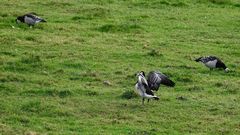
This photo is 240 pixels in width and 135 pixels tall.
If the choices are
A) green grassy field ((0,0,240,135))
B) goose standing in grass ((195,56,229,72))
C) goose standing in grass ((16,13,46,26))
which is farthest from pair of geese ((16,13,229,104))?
goose standing in grass ((16,13,46,26))

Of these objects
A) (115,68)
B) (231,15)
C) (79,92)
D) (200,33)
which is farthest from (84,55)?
(231,15)

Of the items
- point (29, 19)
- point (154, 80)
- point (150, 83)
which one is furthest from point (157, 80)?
point (29, 19)

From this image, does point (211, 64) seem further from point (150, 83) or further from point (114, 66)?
point (150, 83)

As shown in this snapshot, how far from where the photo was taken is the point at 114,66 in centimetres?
1712

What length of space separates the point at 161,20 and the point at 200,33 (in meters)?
1.93

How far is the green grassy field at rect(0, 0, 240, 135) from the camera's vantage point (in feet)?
42.9

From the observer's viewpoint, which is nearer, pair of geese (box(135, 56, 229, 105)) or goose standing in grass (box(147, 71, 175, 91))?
pair of geese (box(135, 56, 229, 105))

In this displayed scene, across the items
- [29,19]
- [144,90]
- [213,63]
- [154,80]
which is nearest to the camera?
[144,90]

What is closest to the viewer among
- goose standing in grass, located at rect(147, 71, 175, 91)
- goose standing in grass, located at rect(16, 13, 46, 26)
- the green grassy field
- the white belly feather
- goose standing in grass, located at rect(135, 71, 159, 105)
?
the green grassy field

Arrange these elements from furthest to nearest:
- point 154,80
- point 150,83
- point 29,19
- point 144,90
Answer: point 29,19
point 154,80
point 150,83
point 144,90

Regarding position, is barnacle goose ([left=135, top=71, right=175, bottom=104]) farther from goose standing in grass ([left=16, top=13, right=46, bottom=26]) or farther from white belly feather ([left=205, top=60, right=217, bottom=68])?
goose standing in grass ([left=16, top=13, right=46, bottom=26])

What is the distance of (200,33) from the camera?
846 inches

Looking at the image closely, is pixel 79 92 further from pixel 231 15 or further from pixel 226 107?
pixel 231 15

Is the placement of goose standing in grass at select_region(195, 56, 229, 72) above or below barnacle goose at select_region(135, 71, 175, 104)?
below
